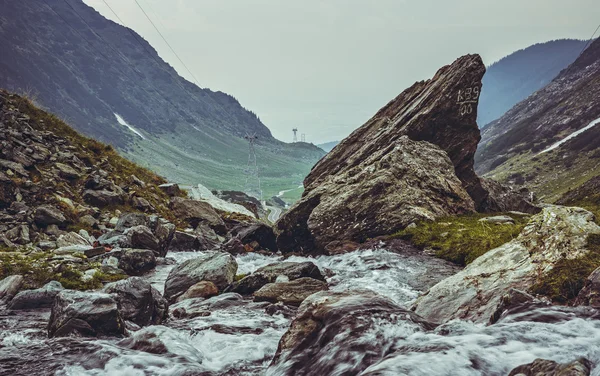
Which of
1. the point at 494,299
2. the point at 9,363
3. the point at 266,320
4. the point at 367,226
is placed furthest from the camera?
the point at 367,226

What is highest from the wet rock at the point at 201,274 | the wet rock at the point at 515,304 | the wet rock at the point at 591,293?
the wet rock at the point at 591,293

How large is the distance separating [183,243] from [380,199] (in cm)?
1337

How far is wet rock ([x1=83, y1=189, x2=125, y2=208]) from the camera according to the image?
25.0 m

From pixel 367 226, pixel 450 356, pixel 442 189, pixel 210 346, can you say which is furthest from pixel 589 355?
pixel 442 189

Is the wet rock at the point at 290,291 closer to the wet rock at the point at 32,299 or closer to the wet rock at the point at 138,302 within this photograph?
the wet rock at the point at 138,302

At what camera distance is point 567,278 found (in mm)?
8242

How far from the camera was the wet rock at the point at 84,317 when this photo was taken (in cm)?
882

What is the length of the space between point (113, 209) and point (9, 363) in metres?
19.4

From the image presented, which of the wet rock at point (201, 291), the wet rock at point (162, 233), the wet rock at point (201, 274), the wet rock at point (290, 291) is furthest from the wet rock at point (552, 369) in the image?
the wet rock at point (162, 233)

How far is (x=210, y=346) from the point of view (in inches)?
382

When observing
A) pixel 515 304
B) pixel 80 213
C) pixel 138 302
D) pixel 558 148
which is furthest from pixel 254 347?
pixel 558 148

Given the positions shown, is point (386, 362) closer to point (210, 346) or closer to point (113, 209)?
point (210, 346)

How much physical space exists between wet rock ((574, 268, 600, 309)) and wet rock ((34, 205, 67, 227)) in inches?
885

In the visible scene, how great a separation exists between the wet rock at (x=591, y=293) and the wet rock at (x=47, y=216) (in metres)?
22.5
